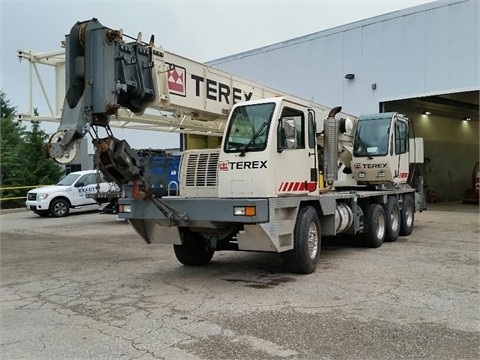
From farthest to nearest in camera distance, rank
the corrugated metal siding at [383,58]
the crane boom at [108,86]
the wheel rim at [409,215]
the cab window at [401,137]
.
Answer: the corrugated metal siding at [383,58]
the wheel rim at [409,215]
the cab window at [401,137]
the crane boom at [108,86]

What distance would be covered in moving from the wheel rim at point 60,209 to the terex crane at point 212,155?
518 inches

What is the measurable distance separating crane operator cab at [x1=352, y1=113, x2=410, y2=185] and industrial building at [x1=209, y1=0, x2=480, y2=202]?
20.5 feet

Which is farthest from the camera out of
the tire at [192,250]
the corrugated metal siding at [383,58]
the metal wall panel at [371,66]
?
the metal wall panel at [371,66]

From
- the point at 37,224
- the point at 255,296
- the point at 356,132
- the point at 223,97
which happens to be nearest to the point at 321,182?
the point at 223,97

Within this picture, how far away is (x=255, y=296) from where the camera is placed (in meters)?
6.62

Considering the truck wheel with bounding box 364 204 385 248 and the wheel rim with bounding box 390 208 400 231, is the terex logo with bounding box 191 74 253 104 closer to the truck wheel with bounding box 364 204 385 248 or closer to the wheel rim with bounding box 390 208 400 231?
the truck wheel with bounding box 364 204 385 248

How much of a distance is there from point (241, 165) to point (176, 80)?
1559 millimetres

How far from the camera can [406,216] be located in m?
13.2

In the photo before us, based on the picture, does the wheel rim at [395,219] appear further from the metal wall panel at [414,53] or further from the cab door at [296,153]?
the metal wall panel at [414,53]

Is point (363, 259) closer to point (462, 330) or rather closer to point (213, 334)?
point (462, 330)

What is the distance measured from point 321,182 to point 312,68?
13.6 meters

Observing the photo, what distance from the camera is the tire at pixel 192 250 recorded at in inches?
338

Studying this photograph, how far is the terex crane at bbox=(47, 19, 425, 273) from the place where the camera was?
21.3 feet

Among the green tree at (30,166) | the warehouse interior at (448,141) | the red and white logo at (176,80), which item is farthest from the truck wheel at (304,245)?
the green tree at (30,166)
